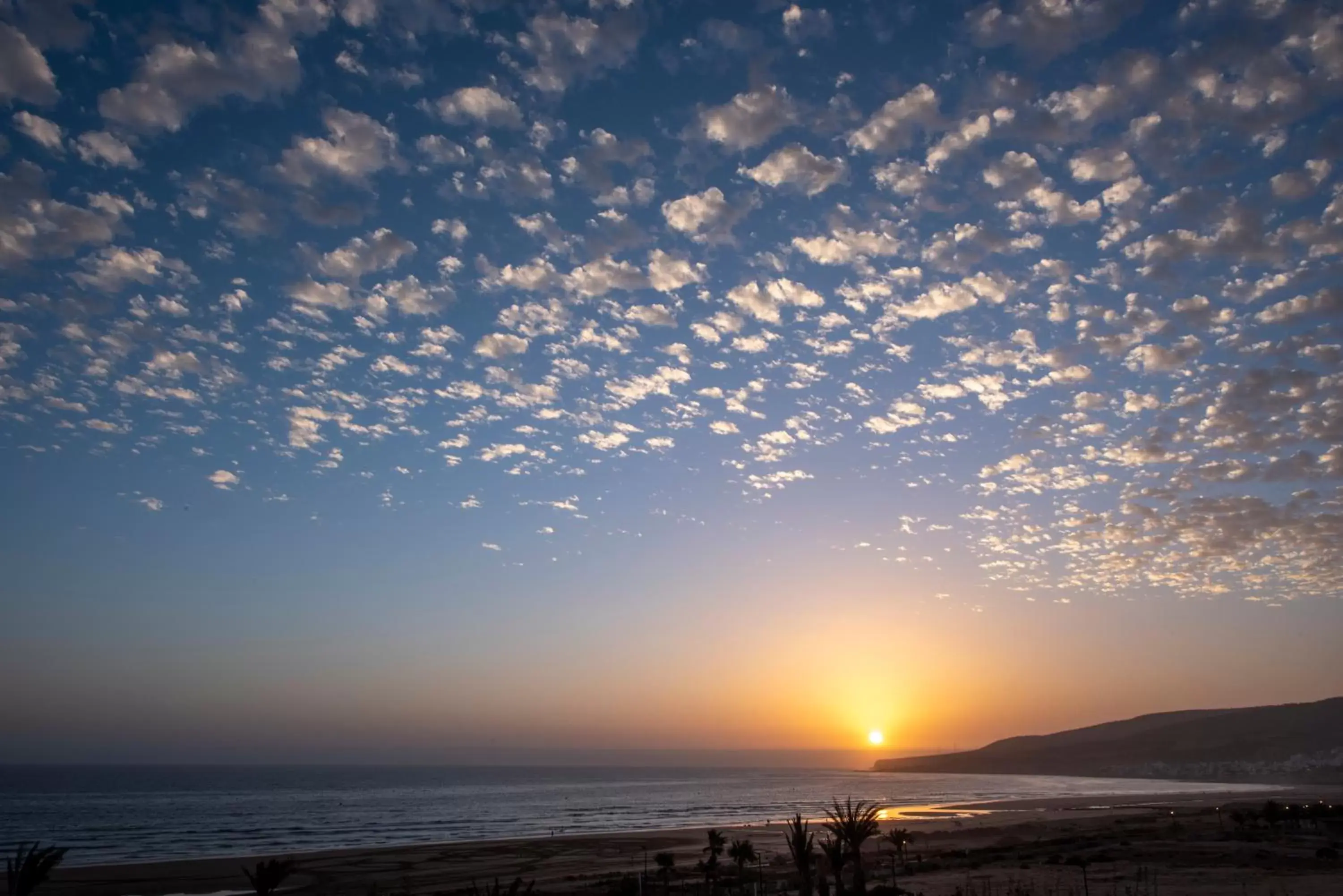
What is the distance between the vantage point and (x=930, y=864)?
4362 centimetres

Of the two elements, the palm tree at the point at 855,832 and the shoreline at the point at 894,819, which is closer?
the palm tree at the point at 855,832

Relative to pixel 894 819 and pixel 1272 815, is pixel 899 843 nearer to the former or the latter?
pixel 1272 815

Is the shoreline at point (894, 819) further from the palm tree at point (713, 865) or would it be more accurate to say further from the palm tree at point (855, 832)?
the palm tree at point (855, 832)

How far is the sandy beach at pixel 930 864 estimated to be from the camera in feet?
110

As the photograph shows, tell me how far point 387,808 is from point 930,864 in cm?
9613

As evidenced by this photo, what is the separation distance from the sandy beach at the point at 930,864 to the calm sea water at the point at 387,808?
11.2m

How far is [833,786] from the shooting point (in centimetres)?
18250

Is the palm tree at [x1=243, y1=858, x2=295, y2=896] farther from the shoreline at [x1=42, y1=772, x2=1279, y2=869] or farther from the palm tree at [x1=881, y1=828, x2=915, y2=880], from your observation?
the palm tree at [x1=881, y1=828, x2=915, y2=880]

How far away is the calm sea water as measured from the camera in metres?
77.1

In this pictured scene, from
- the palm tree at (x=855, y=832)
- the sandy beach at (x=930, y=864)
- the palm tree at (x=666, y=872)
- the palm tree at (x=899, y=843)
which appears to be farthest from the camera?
the palm tree at (x=899, y=843)

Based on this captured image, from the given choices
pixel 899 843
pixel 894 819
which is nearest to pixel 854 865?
pixel 899 843

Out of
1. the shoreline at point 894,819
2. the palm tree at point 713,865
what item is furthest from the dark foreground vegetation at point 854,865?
the shoreline at point 894,819

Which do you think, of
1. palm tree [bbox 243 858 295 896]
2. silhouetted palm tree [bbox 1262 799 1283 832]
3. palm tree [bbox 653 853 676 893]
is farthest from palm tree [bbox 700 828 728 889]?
silhouetted palm tree [bbox 1262 799 1283 832]

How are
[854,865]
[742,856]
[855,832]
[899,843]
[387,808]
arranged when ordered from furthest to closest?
[387,808]
[899,843]
[742,856]
[854,865]
[855,832]
